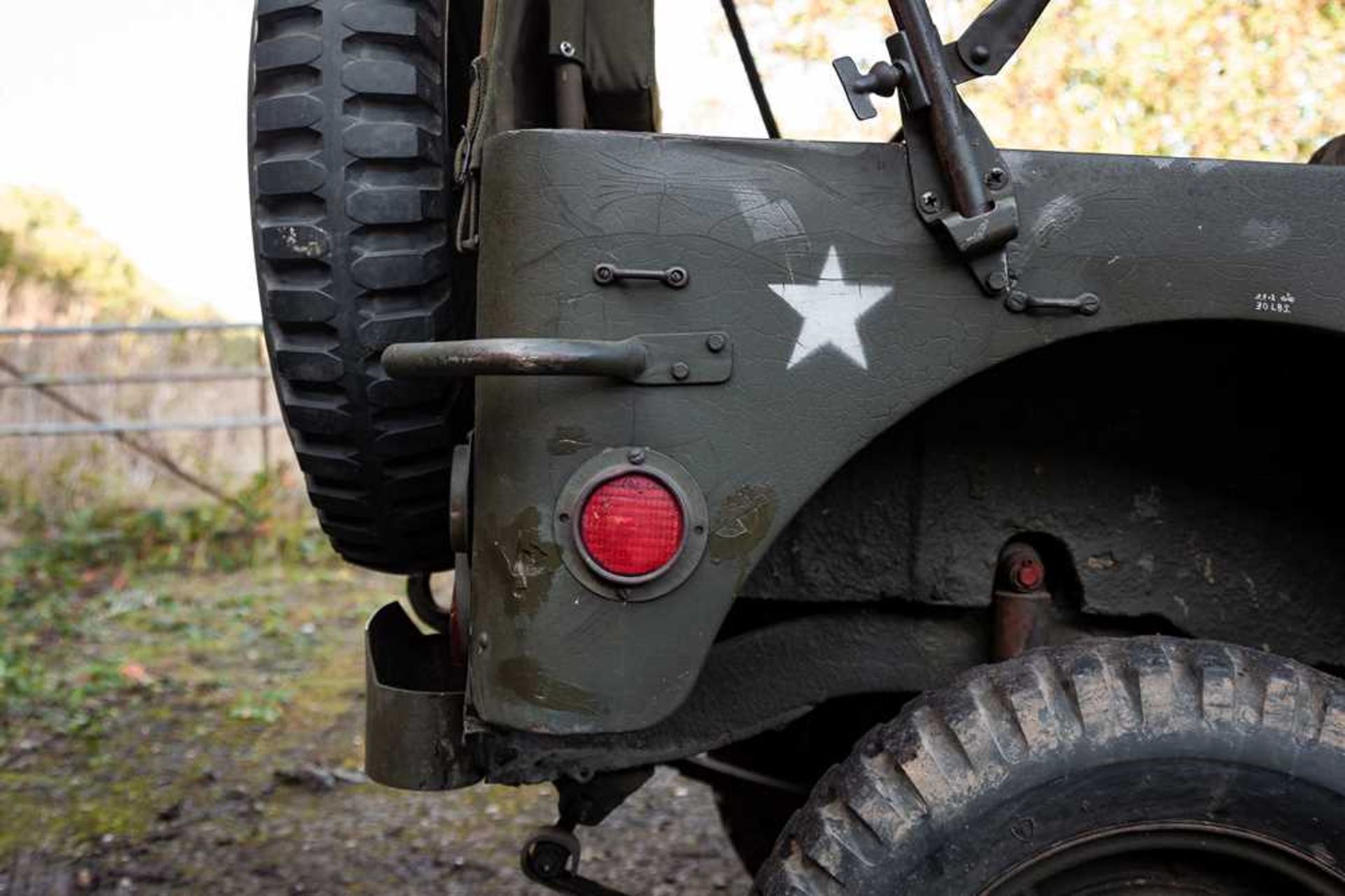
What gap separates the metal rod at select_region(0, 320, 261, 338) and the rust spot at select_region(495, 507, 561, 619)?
23.9 ft

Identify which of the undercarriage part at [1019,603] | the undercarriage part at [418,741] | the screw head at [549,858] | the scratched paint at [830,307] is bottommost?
the screw head at [549,858]

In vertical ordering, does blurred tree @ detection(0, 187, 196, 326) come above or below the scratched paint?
above

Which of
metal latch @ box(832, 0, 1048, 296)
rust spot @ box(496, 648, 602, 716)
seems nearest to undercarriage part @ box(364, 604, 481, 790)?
rust spot @ box(496, 648, 602, 716)

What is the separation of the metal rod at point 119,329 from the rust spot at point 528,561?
7295 mm

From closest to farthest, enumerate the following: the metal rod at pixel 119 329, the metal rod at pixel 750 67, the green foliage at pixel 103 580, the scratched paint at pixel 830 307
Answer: the scratched paint at pixel 830 307 → the metal rod at pixel 750 67 → the green foliage at pixel 103 580 → the metal rod at pixel 119 329

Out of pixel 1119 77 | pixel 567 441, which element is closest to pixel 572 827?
pixel 567 441

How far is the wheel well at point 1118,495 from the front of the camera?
1986 millimetres

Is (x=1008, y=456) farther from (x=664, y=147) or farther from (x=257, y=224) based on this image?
(x=257, y=224)

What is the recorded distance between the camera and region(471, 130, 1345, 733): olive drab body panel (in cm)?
159

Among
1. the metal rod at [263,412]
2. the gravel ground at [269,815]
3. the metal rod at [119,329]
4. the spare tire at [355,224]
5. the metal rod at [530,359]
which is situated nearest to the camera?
the metal rod at [530,359]

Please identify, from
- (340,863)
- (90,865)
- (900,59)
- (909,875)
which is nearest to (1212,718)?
(909,875)

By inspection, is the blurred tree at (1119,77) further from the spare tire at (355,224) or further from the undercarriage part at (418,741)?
the undercarriage part at (418,741)

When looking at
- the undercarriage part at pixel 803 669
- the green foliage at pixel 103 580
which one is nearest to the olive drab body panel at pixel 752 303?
the undercarriage part at pixel 803 669

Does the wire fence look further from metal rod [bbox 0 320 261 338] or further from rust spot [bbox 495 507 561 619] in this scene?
rust spot [bbox 495 507 561 619]
